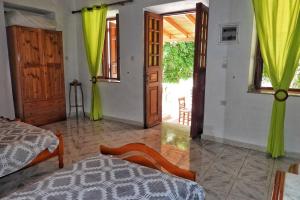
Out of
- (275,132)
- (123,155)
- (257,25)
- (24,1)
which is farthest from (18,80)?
(275,132)

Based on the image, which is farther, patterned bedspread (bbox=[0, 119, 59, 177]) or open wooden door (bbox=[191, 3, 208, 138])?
open wooden door (bbox=[191, 3, 208, 138])

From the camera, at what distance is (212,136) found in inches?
140

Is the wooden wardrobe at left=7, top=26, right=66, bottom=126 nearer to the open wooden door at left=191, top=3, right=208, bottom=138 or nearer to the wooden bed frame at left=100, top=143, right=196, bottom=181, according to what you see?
the open wooden door at left=191, top=3, right=208, bottom=138

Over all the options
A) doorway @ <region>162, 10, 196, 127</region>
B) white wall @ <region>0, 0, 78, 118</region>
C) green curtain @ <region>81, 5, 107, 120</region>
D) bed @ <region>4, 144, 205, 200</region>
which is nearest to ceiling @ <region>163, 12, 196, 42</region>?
doorway @ <region>162, 10, 196, 127</region>

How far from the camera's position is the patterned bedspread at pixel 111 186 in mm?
1241

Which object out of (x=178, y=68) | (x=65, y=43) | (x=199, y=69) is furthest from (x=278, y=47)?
(x=178, y=68)

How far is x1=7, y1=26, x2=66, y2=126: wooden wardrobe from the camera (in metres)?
3.90

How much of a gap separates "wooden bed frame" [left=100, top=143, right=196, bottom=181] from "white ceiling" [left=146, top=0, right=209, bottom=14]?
2.70 metres

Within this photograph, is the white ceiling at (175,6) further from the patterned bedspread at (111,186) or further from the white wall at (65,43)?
the patterned bedspread at (111,186)

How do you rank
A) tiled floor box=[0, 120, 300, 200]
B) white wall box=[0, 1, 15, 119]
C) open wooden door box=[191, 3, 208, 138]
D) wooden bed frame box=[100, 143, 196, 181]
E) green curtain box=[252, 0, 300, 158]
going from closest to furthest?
wooden bed frame box=[100, 143, 196, 181], tiled floor box=[0, 120, 300, 200], green curtain box=[252, 0, 300, 158], open wooden door box=[191, 3, 208, 138], white wall box=[0, 1, 15, 119]

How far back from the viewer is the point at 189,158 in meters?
2.94

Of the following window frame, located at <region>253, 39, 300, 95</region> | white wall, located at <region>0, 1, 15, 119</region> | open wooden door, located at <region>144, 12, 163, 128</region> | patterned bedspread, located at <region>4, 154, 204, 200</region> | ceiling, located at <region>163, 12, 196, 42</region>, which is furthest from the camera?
ceiling, located at <region>163, 12, 196, 42</region>

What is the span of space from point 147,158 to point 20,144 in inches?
49.8

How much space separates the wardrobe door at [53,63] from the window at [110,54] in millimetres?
871
